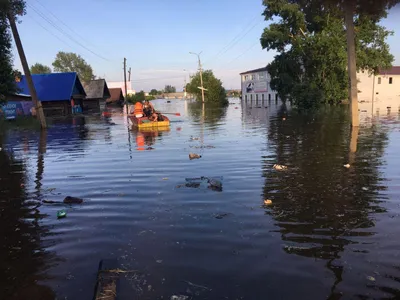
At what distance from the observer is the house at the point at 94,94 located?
56656 millimetres

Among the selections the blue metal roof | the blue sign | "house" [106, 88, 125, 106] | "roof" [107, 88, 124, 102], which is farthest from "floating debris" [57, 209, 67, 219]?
"roof" [107, 88, 124, 102]

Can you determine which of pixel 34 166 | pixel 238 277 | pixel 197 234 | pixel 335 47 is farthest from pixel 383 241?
pixel 335 47

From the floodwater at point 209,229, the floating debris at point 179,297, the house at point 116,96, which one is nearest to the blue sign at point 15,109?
the floodwater at point 209,229

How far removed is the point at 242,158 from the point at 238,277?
755cm

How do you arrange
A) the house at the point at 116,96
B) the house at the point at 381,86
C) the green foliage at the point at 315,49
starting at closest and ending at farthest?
the green foliage at the point at 315,49, the house at the point at 381,86, the house at the point at 116,96

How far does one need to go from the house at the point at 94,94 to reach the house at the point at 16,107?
1851 cm

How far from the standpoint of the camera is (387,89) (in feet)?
207

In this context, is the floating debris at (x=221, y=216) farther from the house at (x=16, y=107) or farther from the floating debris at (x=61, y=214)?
the house at (x=16, y=107)

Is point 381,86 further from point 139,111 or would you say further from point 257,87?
point 139,111

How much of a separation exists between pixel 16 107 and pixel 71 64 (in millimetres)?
85805

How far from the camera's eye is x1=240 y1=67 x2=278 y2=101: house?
75.0 metres

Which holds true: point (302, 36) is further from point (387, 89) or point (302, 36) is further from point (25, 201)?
point (25, 201)

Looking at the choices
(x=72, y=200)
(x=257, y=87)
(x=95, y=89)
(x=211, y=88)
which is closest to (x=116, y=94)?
(x=211, y=88)

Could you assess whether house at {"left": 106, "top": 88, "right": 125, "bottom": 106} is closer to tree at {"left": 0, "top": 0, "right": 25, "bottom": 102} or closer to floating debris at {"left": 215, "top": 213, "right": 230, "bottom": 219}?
tree at {"left": 0, "top": 0, "right": 25, "bottom": 102}
